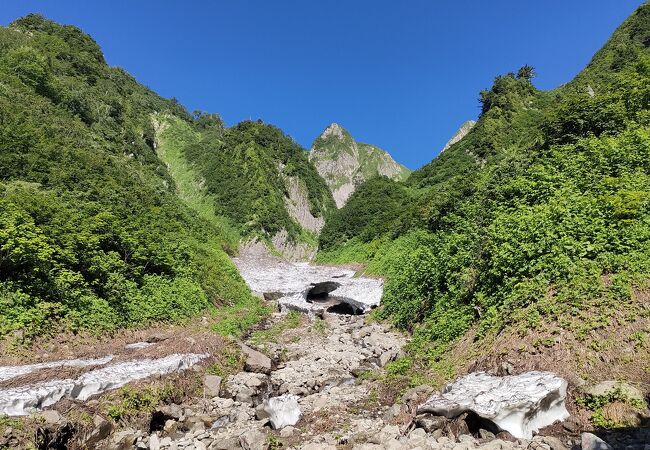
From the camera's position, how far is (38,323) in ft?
41.4

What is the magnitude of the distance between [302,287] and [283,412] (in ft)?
79.8

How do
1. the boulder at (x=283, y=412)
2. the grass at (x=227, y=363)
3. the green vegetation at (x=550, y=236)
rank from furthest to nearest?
the grass at (x=227, y=363), the green vegetation at (x=550, y=236), the boulder at (x=283, y=412)

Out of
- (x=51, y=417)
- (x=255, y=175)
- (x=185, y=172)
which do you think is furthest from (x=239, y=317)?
(x=185, y=172)

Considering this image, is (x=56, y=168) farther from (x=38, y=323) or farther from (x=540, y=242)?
(x=540, y=242)

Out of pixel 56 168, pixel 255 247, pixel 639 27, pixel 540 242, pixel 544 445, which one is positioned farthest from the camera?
pixel 255 247

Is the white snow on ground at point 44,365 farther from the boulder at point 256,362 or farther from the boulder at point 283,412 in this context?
the boulder at point 283,412

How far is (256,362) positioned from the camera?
1473cm

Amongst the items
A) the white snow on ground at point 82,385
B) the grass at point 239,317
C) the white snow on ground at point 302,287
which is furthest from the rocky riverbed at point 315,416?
the white snow on ground at point 302,287

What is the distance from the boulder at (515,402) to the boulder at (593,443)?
2.90ft

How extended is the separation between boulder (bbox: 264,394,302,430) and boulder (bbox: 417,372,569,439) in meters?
3.26

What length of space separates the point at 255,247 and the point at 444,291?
2133 inches

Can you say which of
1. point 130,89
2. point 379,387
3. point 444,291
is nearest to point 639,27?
point 444,291

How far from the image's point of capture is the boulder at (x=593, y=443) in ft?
19.7

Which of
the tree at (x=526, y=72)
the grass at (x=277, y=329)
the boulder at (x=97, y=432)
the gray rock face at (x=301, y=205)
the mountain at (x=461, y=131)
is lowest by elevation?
the grass at (x=277, y=329)
